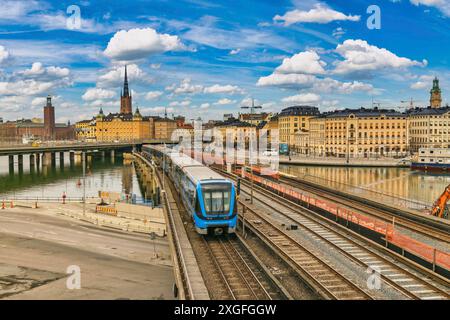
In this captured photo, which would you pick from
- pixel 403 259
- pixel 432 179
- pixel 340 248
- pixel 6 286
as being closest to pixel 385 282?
pixel 403 259

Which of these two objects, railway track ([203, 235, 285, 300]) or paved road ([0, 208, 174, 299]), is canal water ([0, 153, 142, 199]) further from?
railway track ([203, 235, 285, 300])

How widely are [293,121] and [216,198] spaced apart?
155m

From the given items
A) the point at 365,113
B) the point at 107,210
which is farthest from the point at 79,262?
the point at 365,113

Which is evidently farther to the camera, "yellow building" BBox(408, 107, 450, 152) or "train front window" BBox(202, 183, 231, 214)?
"yellow building" BBox(408, 107, 450, 152)

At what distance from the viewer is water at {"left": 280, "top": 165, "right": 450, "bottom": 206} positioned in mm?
68688

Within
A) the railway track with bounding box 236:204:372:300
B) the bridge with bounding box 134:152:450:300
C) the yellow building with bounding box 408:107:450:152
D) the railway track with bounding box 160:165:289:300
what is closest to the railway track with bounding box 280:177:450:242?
the bridge with bounding box 134:152:450:300

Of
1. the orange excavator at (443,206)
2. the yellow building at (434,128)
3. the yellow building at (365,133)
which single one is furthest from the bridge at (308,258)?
the yellow building at (434,128)

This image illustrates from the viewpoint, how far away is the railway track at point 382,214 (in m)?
28.6

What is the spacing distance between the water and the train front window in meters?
36.3

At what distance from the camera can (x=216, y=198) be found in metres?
26.1

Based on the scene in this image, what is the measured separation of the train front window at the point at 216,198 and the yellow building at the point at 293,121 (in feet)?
495

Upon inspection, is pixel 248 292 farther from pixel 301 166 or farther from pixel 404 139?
pixel 404 139

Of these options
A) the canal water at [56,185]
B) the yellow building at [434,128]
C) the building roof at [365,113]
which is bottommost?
the canal water at [56,185]

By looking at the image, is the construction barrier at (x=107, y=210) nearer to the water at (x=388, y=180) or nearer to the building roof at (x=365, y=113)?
the water at (x=388, y=180)
